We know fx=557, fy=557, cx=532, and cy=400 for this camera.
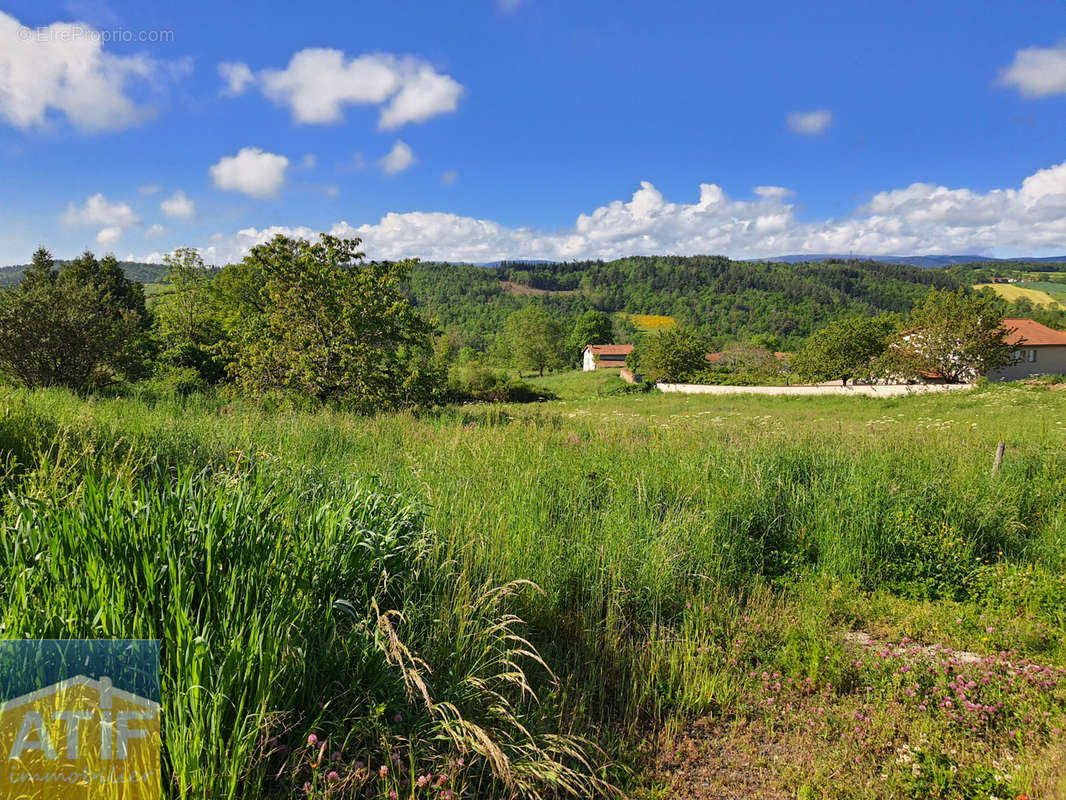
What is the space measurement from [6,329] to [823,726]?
19.2 m

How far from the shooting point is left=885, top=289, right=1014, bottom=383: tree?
37344 millimetres

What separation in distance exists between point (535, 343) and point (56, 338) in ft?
245

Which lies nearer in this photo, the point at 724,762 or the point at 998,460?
the point at 724,762

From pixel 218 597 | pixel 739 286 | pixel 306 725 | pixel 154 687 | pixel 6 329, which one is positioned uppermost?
pixel 739 286

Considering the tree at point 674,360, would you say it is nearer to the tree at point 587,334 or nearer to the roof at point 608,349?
the roof at point 608,349

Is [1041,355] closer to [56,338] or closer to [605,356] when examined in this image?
[605,356]

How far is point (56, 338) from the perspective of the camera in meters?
15.0

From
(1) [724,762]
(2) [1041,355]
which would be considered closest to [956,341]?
(2) [1041,355]

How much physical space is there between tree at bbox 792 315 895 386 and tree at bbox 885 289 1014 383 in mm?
6320

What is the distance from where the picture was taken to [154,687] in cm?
202

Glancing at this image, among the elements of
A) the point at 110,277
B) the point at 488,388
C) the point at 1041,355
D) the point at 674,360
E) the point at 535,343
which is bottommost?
the point at 488,388

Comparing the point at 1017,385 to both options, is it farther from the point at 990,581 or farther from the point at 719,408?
the point at 990,581

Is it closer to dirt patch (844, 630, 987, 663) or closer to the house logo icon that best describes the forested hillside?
dirt patch (844, 630, 987, 663)

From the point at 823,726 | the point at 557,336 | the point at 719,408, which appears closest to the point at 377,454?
the point at 823,726
